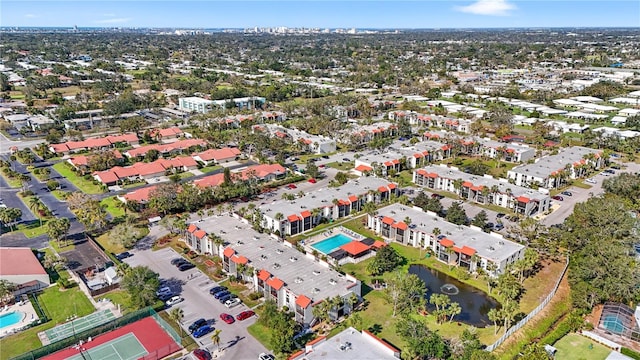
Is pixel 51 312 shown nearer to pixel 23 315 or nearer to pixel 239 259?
pixel 23 315

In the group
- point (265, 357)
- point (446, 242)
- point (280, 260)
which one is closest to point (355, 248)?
point (280, 260)

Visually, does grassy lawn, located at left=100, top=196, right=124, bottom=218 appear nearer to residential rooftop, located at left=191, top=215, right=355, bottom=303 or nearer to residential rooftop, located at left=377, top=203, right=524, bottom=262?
residential rooftop, located at left=191, top=215, right=355, bottom=303

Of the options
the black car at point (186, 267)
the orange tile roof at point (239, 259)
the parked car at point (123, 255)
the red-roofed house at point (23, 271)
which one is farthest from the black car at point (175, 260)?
the red-roofed house at point (23, 271)

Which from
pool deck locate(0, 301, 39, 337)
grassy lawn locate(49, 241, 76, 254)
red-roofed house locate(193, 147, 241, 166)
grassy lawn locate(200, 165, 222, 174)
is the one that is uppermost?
red-roofed house locate(193, 147, 241, 166)

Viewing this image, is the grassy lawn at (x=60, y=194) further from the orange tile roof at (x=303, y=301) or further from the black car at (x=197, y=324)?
the orange tile roof at (x=303, y=301)

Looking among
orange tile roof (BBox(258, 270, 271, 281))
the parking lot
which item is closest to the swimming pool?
the parking lot

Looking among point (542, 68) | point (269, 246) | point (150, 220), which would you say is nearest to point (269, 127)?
point (150, 220)
